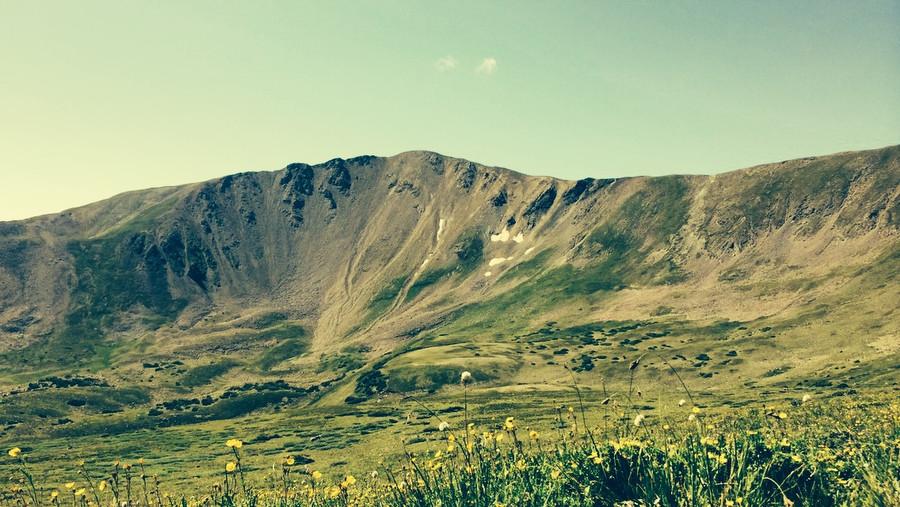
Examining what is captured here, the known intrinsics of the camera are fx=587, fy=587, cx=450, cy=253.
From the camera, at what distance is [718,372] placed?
527ft

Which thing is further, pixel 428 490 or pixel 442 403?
pixel 442 403

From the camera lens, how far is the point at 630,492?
7074mm

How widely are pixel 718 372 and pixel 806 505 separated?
17184 cm

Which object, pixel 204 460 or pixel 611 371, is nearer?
pixel 204 460

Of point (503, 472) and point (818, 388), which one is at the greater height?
point (503, 472)

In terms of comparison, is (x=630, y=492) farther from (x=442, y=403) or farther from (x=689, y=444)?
(x=442, y=403)

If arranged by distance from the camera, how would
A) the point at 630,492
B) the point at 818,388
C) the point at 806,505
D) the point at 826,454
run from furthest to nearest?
the point at 818,388, the point at 826,454, the point at 630,492, the point at 806,505

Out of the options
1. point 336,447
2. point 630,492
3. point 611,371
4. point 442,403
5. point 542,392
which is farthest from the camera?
point 611,371

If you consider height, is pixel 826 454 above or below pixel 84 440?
above

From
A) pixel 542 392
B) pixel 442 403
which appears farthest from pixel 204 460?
pixel 542 392

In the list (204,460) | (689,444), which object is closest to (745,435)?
(689,444)

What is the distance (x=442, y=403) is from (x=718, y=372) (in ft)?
252

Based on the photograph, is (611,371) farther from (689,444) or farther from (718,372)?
(689,444)

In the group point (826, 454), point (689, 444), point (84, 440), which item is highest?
point (689, 444)
